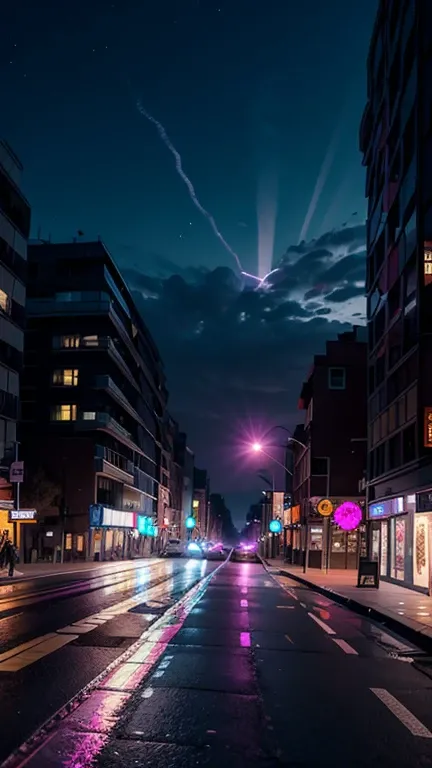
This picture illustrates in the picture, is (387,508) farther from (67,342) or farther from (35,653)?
(67,342)

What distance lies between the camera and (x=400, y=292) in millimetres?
32250

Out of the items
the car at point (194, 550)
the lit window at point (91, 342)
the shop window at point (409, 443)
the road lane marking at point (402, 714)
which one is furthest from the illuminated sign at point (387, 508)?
the car at point (194, 550)

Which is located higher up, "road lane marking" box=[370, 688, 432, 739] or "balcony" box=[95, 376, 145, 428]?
"balcony" box=[95, 376, 145, 428]

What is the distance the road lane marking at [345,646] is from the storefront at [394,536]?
14014mm

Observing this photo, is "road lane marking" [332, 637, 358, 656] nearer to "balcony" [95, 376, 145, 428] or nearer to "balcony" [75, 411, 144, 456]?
"balcony" [75, 411, 144, 456]

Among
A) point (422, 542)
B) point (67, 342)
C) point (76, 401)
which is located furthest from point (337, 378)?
point (422, 542)

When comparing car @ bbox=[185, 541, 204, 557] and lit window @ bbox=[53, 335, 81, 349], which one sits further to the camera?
car @ bbox=[185, 541, 204, 557]

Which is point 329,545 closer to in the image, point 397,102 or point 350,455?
point 350,455

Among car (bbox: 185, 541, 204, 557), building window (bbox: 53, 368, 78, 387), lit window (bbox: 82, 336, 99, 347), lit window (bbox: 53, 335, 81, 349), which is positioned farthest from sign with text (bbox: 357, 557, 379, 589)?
car (bbox: 185, 541, 204, 557)

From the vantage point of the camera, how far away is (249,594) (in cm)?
2702

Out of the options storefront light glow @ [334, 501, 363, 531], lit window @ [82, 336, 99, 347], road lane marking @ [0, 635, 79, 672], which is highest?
lit window @ [82, 336, 99, 347]

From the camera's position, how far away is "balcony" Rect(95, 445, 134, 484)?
6681cm

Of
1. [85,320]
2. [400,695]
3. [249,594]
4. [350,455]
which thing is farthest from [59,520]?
[400,695]

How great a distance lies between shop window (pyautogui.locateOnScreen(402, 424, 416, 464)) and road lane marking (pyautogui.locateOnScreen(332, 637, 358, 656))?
15.4 m
